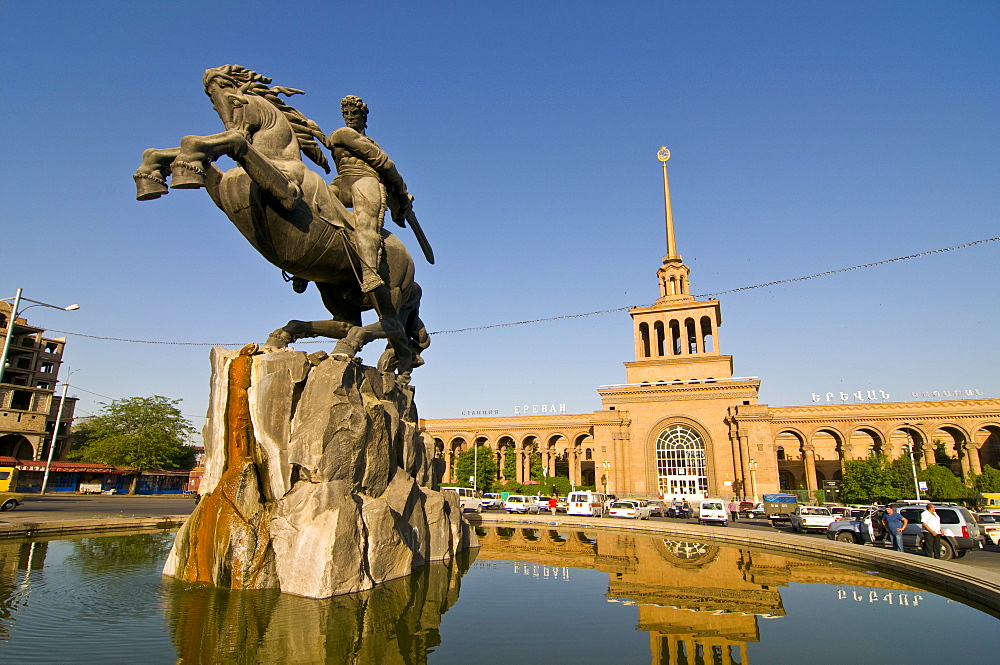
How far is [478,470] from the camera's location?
5300 cm

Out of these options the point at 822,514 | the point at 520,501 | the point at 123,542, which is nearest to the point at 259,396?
the point at 123,542

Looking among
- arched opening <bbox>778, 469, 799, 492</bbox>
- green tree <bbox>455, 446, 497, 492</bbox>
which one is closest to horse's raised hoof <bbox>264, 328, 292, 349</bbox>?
green tree <bbox>455, 446, 497, 492</bbox>

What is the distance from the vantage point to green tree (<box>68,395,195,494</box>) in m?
47.6

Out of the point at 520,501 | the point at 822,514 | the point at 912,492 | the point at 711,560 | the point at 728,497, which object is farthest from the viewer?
Answer: the point at 728,497

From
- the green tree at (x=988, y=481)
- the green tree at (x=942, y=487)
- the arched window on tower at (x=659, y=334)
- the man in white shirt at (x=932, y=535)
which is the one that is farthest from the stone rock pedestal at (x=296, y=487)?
the green tree at (x=988, y=481)

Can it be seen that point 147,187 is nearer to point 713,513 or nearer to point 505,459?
point 713,513

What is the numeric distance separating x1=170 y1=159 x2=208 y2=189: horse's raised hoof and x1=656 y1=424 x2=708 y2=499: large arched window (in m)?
44.1

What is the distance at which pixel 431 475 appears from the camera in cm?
1139

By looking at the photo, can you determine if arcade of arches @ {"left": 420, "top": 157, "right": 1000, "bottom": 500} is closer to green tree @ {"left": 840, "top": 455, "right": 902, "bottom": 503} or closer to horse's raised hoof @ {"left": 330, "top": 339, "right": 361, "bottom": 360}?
green tree @ {"left": 840, "top": 455, "right": 902, "bottom": 503}

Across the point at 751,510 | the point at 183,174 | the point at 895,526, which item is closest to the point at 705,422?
the point at 751,510

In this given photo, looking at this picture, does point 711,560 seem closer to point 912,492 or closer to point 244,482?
point 244,482

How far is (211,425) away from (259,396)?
3.64 ft

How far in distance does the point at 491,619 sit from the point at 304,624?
6.94ft

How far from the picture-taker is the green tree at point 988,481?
4281cm
